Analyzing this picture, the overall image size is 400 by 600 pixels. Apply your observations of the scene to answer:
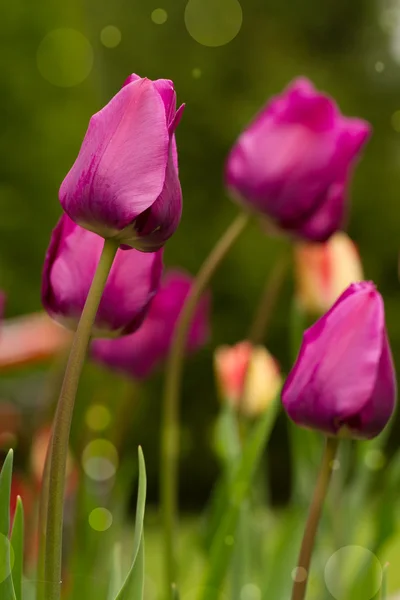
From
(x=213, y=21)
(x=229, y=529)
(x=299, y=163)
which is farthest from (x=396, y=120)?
(x=229, y=529)

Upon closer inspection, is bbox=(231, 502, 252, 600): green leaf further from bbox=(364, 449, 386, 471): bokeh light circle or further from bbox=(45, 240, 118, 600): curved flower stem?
bbox=(45, 240, 118, 600): curved flower stem

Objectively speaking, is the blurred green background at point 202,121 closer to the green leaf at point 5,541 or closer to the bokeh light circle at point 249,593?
the bokeh light circle at point 249,593

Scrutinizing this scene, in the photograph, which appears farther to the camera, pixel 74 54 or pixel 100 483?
pixel 74 54

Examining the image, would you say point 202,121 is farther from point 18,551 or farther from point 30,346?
point 18,551

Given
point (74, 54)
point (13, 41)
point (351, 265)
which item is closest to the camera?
point (351, 265)

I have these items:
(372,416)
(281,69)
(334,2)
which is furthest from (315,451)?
(334,2)

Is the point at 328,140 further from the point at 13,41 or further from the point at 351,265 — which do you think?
the point at 13,41

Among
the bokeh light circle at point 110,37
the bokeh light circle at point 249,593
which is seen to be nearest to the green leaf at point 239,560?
the bokeh light circle at point 249,593

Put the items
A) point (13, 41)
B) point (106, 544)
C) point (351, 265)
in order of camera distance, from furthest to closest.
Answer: point (13, 41) < point (351, 265) < point (106, 544)
